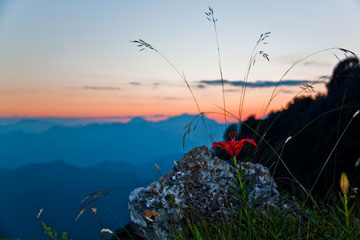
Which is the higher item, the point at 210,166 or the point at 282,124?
A: the point at 210,166

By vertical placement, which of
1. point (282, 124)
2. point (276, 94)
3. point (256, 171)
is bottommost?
point (282, 124)

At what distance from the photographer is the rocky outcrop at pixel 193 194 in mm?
3938

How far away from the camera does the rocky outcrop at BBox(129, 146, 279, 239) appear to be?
3938mm

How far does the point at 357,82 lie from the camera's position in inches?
856

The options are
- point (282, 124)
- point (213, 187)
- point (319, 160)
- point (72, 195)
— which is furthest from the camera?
point (72, 195)

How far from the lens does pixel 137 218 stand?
4.00 m

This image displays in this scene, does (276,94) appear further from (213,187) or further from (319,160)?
(319,160)

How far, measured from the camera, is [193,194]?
429 centimetres

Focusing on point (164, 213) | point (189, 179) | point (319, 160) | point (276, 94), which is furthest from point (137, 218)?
point (319, 160)

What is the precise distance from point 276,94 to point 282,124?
26369 mm

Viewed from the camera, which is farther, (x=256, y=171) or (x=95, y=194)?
(x=256, y=171)

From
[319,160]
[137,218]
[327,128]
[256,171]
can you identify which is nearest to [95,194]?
[137,218]

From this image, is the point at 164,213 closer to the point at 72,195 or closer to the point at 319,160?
the point at 319,160

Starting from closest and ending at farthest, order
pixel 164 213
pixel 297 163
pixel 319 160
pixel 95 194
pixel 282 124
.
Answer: pixel 95 194
pixel 164 213
pixel 319 160
pixel 297 163
pixel 282 124
